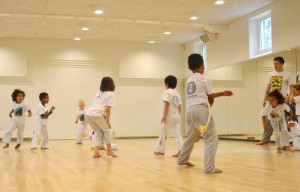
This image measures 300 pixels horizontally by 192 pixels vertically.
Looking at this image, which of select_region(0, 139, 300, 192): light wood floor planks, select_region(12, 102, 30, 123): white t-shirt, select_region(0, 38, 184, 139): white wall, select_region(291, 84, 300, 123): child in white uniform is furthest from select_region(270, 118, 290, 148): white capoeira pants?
select_region(0, 38, 184, 139): white wall

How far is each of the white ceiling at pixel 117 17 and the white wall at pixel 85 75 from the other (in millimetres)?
643

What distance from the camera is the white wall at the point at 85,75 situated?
1504 cm

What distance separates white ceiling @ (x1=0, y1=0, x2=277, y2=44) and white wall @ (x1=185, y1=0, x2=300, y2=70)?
326 millimetres

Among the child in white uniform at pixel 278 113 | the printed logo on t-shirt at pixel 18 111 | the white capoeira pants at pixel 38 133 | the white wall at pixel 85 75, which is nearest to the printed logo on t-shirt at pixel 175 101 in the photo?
the child in white uniform at pixel 278 113

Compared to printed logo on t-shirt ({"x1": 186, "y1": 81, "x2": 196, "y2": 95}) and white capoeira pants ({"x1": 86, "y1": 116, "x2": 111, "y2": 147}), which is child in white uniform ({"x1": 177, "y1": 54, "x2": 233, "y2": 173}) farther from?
white capoeira pants ({"x1": 86, "y1": 116, "x2": 111, "y2": 147})

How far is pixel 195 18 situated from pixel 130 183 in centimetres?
922

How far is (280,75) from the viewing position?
27.4 ft

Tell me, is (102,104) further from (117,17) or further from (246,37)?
(246,37)

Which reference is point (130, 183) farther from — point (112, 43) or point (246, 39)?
point (112, 43)

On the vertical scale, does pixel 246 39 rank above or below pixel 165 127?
above

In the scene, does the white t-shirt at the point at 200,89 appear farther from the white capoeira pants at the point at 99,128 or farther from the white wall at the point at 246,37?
the white wall at the point at 246,37

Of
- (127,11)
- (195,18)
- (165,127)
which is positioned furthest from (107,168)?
(195,18)

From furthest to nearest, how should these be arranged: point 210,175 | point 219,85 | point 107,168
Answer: point 219,85, point 107,168, point 210,175

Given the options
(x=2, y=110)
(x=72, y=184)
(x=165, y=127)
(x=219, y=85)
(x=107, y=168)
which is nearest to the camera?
(x=72, y=184)
